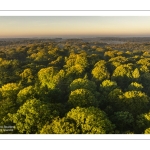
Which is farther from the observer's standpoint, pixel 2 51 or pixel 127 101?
pixel 2 51

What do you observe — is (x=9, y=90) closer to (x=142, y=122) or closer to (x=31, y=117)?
(x=31, y=117)

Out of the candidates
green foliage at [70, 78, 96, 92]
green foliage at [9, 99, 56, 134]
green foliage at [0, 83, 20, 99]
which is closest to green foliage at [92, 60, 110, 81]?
green foliage at [70, 78, 96, 92]

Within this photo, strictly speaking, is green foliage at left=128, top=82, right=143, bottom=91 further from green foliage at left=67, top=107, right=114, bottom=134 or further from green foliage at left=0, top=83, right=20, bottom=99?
green foliage at left=0, top=83, right=20, bottom=99

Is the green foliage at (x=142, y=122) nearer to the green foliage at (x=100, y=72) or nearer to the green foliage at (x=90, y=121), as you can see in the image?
the green foliage at (x=90, y=121)

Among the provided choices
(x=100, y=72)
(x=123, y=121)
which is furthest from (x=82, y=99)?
(x=100, y=72)

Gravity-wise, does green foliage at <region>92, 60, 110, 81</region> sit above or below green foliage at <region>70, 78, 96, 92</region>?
above
